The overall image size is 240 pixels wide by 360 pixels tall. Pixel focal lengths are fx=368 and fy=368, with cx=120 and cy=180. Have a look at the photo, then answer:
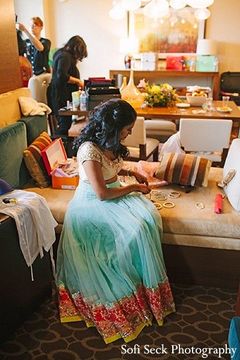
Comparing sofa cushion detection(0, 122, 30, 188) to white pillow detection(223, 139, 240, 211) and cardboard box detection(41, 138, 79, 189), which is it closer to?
cardboard box detection(41, 138, 79, 189)

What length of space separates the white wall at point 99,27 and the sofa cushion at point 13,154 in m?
4.19

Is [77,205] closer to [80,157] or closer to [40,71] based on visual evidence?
[80,157]

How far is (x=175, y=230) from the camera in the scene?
214cm

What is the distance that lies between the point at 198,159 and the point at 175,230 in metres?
0.57

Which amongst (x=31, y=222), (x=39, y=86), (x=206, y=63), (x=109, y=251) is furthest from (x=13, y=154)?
(x=206, y=63)

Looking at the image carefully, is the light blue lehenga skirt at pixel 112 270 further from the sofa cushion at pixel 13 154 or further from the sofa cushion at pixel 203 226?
the sofa cushion at pixel 13 154

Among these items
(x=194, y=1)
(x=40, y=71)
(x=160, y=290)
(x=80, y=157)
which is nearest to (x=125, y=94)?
(x=194, y=1)

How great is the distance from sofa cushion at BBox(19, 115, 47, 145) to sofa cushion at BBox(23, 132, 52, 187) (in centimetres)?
13

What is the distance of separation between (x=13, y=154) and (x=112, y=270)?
1.04 metres

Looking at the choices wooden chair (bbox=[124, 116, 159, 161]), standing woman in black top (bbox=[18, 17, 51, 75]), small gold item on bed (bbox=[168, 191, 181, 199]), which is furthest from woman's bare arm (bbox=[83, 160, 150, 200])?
standing woman in black top (bbox=[18, 17, 51, 75])

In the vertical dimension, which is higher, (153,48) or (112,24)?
(112,24)

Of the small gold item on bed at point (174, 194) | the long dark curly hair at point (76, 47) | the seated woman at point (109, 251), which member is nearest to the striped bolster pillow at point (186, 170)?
the small gold item on bed at point (174, 194)

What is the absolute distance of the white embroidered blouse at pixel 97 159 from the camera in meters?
1.98

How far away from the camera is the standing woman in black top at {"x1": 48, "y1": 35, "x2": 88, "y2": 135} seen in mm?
4098
